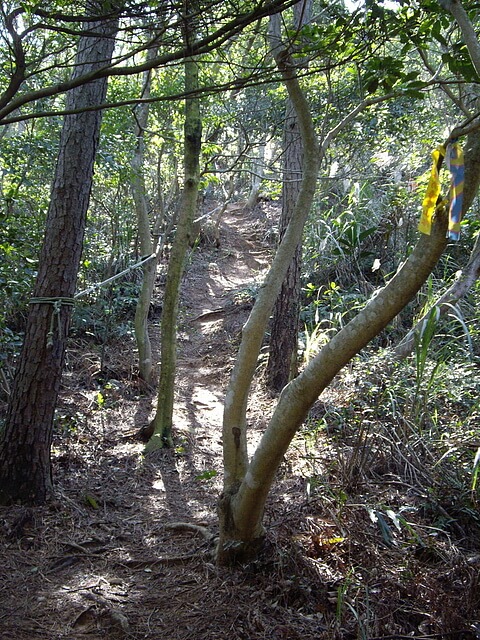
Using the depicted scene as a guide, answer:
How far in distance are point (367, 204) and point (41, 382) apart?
19.2ft

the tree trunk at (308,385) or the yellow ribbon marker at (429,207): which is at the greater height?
the yellow ribbon marker at (429,207)

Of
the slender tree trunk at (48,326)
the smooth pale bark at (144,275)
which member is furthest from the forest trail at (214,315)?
the slender tree trunk at (48,326)

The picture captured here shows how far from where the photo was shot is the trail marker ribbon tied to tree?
5.36ft

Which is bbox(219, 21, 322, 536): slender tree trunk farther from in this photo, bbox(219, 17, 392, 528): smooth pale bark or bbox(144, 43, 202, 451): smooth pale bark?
bbox(144, 43, 202, 451): smooth pale bark

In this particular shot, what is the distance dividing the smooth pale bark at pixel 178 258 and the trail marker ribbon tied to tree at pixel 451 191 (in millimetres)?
3310

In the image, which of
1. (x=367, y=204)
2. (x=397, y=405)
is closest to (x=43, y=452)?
(x=397, y=405)

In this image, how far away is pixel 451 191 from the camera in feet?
5.49

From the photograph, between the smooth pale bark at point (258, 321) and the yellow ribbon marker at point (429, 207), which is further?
the smooth pale bark at point (258, 321)

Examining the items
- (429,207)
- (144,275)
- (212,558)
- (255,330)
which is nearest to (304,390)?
(255,330)

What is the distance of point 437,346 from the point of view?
197 inches

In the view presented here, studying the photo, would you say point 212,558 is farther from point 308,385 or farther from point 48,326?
Answer: point 48,326

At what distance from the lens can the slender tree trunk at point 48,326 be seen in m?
3.63

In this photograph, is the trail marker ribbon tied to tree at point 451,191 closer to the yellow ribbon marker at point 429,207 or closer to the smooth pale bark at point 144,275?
the yellow ribbon marker at point 429,207

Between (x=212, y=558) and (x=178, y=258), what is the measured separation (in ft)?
9.13
